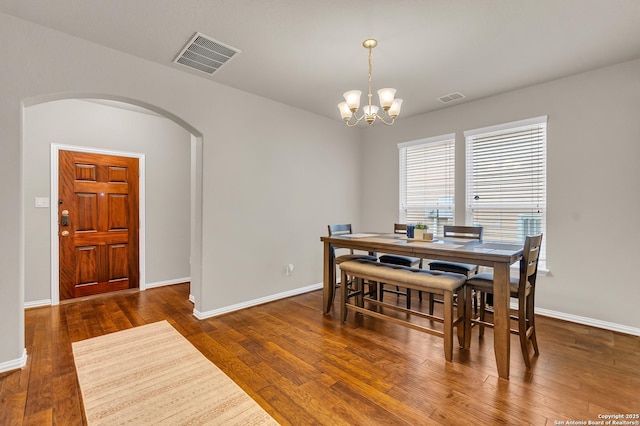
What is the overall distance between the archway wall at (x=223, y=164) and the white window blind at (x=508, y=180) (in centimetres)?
199

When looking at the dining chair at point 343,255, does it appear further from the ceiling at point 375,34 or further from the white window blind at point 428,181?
the ceiling at point 375,34

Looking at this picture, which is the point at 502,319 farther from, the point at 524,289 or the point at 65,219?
the point at 65,219

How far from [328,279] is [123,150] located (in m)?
3.65

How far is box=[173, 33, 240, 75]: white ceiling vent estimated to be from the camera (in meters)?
2.58

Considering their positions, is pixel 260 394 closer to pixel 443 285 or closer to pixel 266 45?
pixel 443 285

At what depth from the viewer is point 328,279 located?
3482 mm

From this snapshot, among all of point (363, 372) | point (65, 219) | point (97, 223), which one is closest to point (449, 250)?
point (363, 372)

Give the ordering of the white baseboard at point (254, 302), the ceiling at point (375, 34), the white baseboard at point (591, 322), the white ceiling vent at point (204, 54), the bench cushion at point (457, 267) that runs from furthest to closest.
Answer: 1. the white baseboard at point (254, 302)
2. the bench cushion at point (457, 267)
3. the white baseboard at point (591, 322)
4. the white ceiling vent at point (204, 54)
5. the ceiling at point (375, 34)

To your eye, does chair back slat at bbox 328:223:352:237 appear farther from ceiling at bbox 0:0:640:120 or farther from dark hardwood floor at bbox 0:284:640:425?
ceiling at bbox 0:0:640:120

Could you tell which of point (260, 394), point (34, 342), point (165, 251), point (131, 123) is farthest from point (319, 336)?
point (131, 123)

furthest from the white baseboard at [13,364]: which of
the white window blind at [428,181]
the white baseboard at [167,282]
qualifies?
the white window blind at [428,181]

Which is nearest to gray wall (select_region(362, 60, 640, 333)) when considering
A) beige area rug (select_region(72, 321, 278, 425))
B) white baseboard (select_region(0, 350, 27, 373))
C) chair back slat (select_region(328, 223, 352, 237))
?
chair back slat (select_region(328, 223, 352, 237))

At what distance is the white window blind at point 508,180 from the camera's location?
3.47 metres

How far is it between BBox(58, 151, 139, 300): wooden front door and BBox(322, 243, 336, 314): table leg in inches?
122
